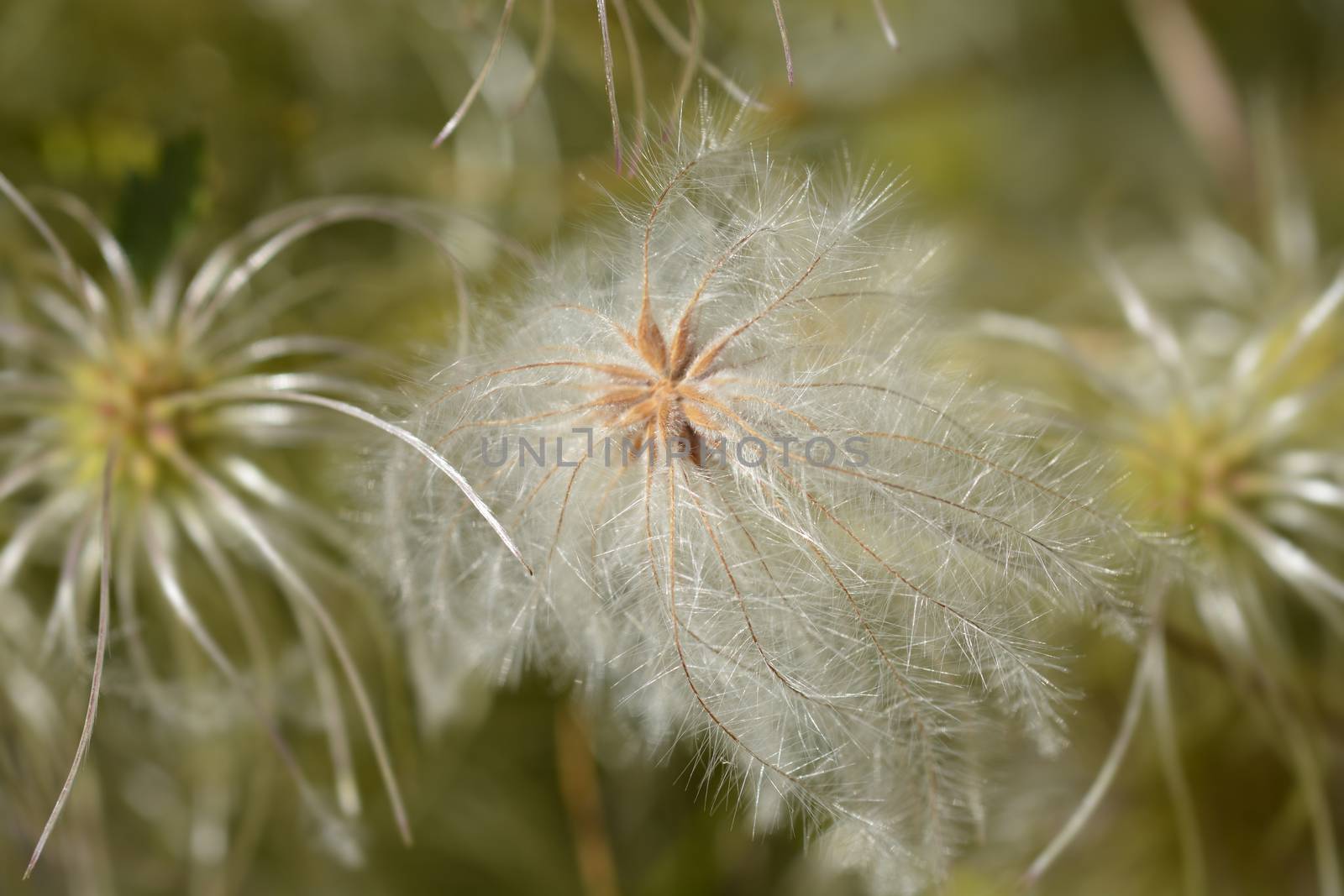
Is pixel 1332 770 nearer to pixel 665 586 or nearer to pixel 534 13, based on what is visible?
pixel 665 586

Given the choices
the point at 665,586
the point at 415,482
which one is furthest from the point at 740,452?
the point at 415,482

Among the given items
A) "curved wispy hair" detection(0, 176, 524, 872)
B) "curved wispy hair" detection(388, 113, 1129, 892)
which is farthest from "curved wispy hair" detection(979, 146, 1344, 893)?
"curved wispy hair" detection(0, 176, 524, 872)

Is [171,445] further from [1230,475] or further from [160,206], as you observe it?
[1230,475]

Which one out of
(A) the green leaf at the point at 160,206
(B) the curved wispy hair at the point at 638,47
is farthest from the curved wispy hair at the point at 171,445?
(B) the curved wispy hair at the point at 638,47

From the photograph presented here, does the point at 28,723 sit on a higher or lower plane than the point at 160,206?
lower

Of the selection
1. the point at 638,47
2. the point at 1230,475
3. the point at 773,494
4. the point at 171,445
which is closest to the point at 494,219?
the point at 638,47

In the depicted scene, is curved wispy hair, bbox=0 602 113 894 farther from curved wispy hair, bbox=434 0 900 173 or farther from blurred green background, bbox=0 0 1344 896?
curved wispy hair, bbox=434 0 900 173

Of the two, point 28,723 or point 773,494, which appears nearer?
point 773,494

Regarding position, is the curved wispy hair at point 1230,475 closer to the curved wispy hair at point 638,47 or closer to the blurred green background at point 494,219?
the blurred green background at point 494,219
